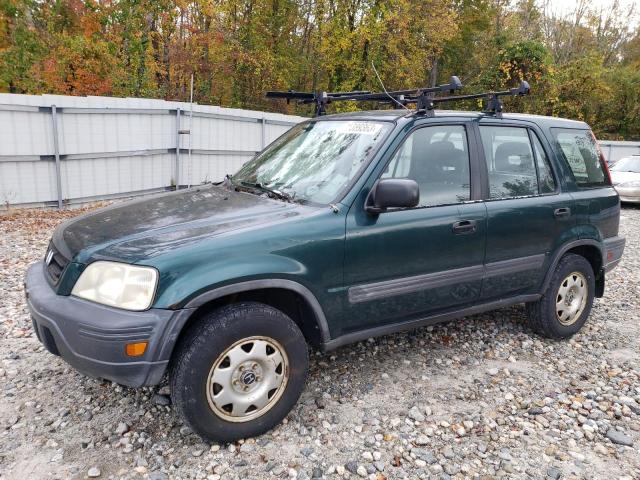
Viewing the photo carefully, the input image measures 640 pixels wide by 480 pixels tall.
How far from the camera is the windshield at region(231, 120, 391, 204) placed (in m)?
3.23

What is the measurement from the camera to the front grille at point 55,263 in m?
2.83

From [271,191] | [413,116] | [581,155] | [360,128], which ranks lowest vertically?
[271,191]

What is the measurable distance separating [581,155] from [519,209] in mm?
1119

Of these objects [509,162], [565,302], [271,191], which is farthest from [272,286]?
[565,302]

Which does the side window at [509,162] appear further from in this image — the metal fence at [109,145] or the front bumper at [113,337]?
the metal fence at [109,145]

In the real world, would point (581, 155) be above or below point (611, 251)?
above

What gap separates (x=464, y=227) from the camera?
3506mm

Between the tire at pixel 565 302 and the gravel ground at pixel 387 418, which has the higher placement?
the tire at pixel 565 302

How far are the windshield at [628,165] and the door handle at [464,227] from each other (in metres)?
13.5

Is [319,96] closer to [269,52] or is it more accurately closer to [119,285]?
[119,285]

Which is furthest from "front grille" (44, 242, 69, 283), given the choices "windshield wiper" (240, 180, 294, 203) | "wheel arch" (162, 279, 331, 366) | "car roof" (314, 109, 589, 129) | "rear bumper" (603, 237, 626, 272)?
"rear bumper" (603, 237, 626, 272)

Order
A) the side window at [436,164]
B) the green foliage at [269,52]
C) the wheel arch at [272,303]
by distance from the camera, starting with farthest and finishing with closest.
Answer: the green foliage at [269,52] → the side window at [436,164] → the wheel arch at [272,303]

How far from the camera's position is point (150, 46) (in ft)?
59.7

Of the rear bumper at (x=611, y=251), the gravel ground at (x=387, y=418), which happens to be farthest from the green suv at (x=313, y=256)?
the gravel ground at (x=387, y=418)
